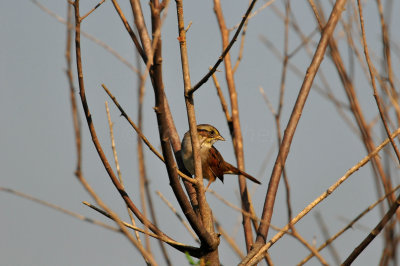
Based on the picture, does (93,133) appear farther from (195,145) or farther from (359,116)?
(359,116)

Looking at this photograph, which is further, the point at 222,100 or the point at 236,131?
the point at 222,100

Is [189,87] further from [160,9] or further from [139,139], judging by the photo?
[139,139]

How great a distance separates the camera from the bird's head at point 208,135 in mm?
6512

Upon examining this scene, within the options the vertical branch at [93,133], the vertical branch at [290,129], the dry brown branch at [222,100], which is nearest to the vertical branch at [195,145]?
the vertical branch at [93,133]

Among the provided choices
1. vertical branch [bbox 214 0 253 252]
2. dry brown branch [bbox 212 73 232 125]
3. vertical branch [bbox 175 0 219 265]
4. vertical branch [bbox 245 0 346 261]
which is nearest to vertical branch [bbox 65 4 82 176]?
vertical branch [bbox 175 0 219 265]

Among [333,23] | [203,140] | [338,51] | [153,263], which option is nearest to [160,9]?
[153,263]

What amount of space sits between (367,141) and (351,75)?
0.37 metres

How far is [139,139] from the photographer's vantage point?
1.73 metres

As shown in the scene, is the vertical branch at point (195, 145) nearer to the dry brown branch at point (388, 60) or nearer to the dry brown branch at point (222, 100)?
the dry brown branch at point (388, 60)

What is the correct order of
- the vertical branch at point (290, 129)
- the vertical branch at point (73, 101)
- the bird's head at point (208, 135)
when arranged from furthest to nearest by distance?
the bird's head at point (208, 135) → the vertical branch at point (290, 129) → the vertical branch at point (73, 101)

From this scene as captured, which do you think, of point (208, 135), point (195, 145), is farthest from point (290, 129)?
point (208, 135)

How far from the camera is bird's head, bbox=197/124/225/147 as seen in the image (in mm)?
6512

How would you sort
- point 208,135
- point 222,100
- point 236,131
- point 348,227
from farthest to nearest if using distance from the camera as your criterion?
point 208,135
point 222,100
point 236,131
point 348,227

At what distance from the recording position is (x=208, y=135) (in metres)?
6.54
